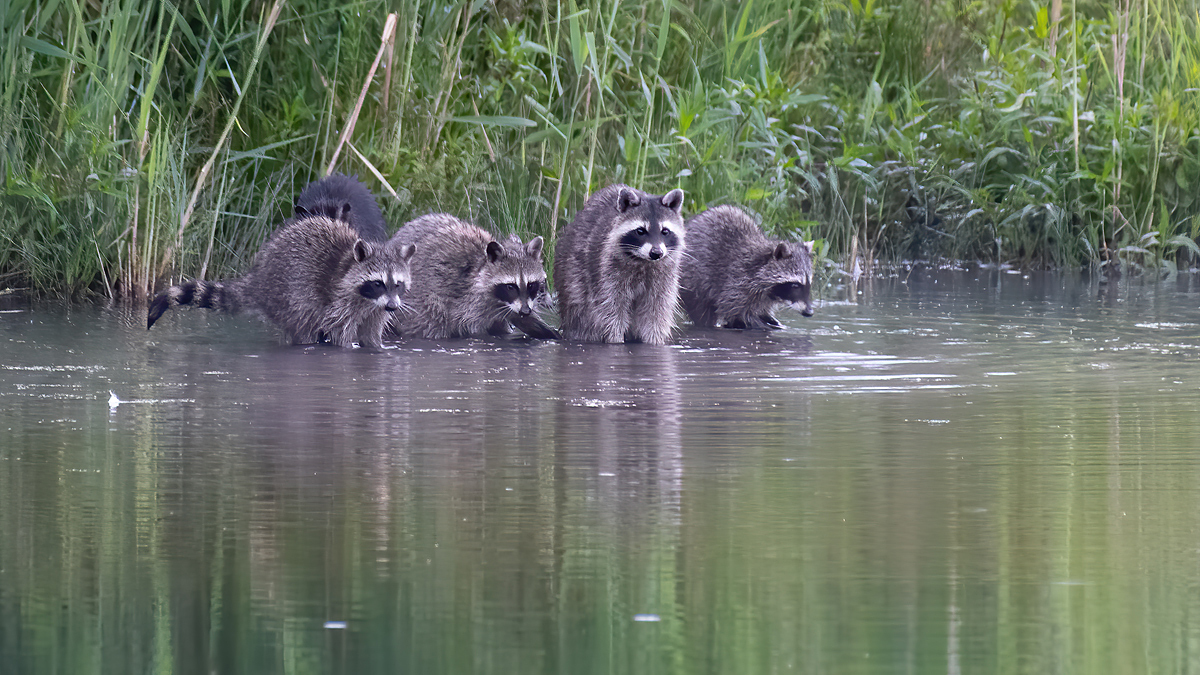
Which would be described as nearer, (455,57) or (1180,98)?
(455,57)

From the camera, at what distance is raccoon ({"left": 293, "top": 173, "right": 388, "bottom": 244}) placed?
9094 mm

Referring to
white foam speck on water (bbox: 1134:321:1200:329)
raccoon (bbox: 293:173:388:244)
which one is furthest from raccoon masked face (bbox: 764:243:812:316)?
raccoon (bbox: 293:173:388:244)

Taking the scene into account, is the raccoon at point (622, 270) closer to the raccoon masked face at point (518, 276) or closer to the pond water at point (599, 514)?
the raccoon masked face at point (518, 276)

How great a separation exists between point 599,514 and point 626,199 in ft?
15.7

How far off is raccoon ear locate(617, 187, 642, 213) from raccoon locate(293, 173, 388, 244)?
1.41m

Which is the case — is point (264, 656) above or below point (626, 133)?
below

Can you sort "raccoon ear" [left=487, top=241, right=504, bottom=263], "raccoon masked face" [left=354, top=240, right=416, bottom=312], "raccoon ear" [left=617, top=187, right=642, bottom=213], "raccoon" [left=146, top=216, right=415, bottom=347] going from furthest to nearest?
"raccoon ear" [left=487, top=241, right=504, bottom=263] → "raccoon ear" [left=617, top=187, right=642, bottom=213] → "raccoon" [left=146, top=216, right=415, bottom=347] → "raccoon masked face" [left=354, top=240, right=416, bottom=312]

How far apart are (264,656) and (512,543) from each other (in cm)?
91

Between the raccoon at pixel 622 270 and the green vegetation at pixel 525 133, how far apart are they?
25.8 inches

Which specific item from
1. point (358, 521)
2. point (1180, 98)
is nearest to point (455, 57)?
point (1180, 98)

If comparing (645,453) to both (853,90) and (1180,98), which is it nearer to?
(1180,98)

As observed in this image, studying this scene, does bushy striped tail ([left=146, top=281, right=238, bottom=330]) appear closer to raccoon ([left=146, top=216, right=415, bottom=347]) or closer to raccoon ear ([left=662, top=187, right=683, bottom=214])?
raccoon ([left=146, top=216, right=415, bottom=347])

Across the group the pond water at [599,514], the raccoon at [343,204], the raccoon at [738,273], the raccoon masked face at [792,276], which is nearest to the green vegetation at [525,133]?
the raccoon at [343,204]

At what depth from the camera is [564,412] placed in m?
5.79
